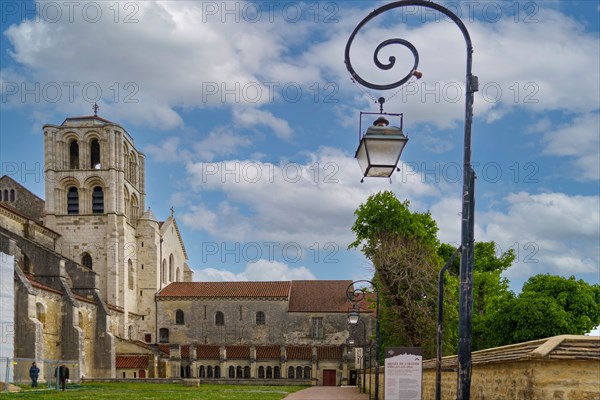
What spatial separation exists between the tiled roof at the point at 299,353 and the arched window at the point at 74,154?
85.4 feet

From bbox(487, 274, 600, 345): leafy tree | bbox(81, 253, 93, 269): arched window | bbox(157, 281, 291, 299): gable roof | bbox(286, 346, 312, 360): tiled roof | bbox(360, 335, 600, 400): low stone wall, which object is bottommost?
bbox(286, 346, 312, 360): tiled roof

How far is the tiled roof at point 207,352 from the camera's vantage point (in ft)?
200

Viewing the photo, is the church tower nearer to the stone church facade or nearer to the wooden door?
the stone church facade

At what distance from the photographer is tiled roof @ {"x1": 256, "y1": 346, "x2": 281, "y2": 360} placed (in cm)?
6088

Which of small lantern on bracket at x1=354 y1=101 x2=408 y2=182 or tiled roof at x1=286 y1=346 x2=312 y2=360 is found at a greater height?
small lantern on bracket at x1=354 y1=101 x2=408 y2=182

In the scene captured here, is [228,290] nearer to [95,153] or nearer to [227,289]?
[227,289]

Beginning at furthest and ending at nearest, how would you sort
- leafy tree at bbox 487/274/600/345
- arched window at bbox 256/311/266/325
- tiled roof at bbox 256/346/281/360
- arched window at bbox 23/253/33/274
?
1. arched window at bbox 256/311/266/325
2. tiled roof at bbox 256/346/281/360
3. arched window at bbox 23/253/33/274
4. leafy tree at bbox 487/274/600/345

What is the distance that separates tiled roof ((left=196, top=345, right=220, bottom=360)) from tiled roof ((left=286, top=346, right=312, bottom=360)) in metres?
6.40

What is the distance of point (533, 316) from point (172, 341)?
1450 inches

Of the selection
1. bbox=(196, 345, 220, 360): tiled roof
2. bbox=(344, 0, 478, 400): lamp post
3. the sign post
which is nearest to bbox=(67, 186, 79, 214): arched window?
bbox=(196, 345, 220, 360): tiled roof

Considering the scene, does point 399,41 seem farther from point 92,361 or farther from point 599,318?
point 92,361

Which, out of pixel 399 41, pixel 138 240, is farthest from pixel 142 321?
pixel 399 41

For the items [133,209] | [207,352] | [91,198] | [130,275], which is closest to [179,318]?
[207,352]

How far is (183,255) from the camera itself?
77.6 meters
